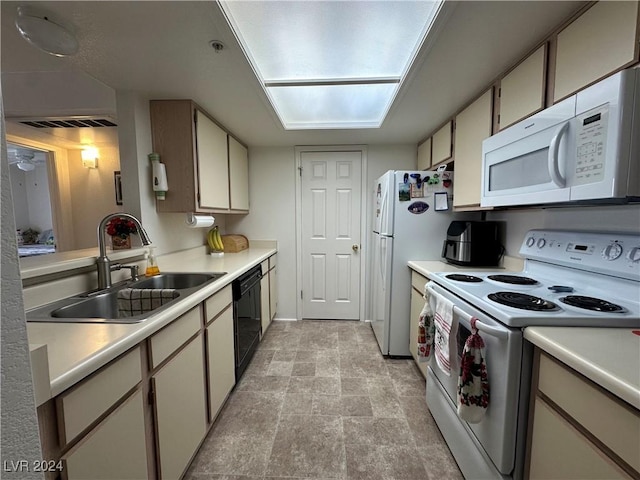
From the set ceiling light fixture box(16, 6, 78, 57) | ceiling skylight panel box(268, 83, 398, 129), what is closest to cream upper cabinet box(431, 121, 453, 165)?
ceiling skylight panel box(268, 83, 398, 129)

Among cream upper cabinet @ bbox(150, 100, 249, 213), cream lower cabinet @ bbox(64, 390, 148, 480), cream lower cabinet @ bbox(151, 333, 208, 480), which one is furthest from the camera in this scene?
cream upper cabinet @ bbox(150, 100, 249, 213)

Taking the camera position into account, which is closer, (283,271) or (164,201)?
(164,201)

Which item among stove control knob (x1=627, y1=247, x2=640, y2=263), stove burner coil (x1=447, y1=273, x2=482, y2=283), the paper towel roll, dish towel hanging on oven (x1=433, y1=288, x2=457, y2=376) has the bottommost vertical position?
dish towel hanging on oven (x1=433, y1=288, x2=457, y2=376)

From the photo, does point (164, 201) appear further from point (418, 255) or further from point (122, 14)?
point (418, 255)

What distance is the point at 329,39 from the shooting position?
1.39 meters

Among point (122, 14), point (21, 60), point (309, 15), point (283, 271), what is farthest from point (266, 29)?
point (283, 271)

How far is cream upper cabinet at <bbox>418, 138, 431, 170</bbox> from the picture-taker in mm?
2633

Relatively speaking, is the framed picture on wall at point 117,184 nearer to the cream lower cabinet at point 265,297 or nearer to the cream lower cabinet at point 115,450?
the cream lower cabinet at point 265,297

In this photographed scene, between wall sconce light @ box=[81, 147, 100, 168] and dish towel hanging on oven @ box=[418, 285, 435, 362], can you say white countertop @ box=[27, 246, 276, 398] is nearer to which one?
dish towel hanging on oven @ box=[418, 285, 435, 362]

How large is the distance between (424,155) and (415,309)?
5.13 feet

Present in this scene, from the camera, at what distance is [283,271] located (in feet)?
Result: 10.8

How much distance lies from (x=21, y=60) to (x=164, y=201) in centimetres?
96

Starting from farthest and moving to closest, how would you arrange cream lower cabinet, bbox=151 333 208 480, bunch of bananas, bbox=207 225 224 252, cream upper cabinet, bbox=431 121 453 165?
bunch of bananas, bbox=207 225 224 252
cream upper cabinet, bbox=431 121 453 165
cream lower cabinet, bbox=151 333 208 480

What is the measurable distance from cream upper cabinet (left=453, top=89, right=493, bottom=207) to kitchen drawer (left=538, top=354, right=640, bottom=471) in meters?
1.17
